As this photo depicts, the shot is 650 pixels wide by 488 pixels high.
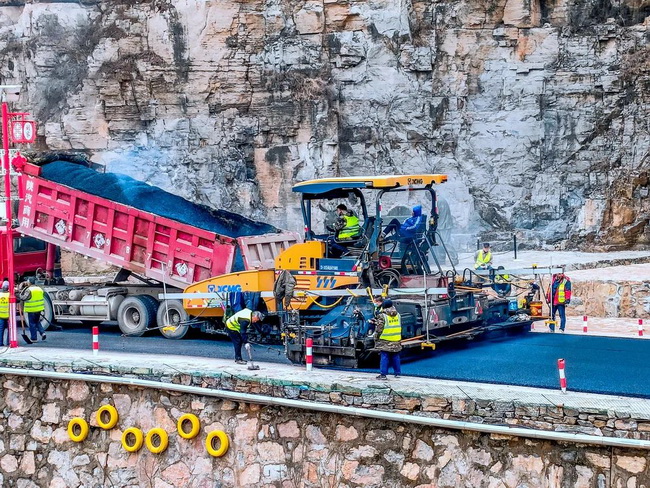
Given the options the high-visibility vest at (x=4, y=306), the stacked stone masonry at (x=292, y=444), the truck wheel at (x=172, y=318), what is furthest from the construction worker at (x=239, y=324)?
the high-visibility vest at (x=4, y=306)

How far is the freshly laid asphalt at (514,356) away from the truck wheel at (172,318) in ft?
0.70

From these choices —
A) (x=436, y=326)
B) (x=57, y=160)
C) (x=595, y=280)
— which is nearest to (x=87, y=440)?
(x=436, y=326)

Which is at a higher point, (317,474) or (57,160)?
(57,160)

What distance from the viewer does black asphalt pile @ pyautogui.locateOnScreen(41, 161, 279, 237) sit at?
16734 millimetres

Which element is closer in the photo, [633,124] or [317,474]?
[317,474]

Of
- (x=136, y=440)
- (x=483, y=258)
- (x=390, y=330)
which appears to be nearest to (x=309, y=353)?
(x=390, y=330)

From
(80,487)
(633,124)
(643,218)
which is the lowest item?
(80,487)

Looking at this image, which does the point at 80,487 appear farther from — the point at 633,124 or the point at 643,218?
the point at 633,124

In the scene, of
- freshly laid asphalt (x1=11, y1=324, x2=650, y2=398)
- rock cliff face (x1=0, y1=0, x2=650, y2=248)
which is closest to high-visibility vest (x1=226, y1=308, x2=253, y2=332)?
freshly laid asphalt (x1=11, y1=324, x2=650, y2=398)

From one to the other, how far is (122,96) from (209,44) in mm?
4238

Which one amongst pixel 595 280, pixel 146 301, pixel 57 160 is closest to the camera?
pixel 146 301

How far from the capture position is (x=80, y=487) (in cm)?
1115

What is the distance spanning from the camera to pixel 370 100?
3762 centimetres

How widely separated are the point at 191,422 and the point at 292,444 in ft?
4.27
